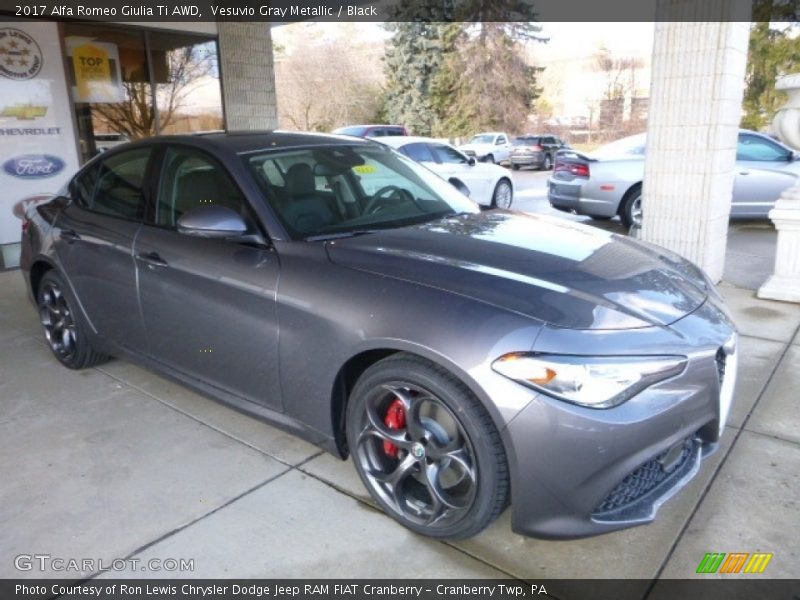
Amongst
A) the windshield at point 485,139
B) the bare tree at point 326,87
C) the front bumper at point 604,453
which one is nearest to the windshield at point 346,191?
the front bumper at point 604,453

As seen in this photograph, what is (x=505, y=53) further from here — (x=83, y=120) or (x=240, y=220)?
(x=240, y=220)

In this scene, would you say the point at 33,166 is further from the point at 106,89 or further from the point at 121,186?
the point at 121,186

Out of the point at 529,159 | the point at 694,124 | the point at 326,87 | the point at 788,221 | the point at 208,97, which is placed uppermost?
the point at 326,87

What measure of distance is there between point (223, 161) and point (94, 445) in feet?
5.20

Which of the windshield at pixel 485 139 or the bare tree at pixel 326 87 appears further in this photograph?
the bare tree at pixel 326 87

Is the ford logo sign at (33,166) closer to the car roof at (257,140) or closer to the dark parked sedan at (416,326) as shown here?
the dark parked sedan at (416,326)

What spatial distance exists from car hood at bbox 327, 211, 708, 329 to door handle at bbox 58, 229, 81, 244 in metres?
1.97

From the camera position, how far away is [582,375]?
2.02 m

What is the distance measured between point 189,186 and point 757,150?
884 centimetres

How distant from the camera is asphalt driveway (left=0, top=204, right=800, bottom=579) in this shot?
231cm

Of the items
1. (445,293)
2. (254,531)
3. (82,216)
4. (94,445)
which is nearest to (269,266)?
(445,293)

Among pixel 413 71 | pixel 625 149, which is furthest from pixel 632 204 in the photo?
pixel 413 71

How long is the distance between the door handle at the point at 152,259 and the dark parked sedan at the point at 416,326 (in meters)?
0.01

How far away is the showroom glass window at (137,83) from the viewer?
25.0ft
